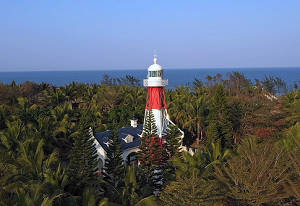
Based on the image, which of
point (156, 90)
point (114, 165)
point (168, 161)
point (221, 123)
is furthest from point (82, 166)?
point (221, 123)

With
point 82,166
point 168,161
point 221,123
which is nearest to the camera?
point 82,166

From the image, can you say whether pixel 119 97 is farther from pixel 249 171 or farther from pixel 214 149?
pixel 249 171

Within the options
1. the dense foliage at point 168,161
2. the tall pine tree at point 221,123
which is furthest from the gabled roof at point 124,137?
the tall pine tree at point 221,123

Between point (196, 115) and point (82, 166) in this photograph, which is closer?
point (82, 166)

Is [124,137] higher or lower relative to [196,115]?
lower

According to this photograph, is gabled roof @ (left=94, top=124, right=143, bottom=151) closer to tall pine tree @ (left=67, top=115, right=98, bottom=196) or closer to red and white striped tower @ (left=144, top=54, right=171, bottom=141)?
red and white striped tower @ (left=144, top=54, right=171, bottom=141)

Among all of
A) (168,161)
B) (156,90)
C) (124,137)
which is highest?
(156,90)

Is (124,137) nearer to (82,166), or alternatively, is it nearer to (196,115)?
(82,166)

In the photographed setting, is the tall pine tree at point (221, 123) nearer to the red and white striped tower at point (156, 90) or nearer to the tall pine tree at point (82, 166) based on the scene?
the red and white striped tower at point (156, 90)

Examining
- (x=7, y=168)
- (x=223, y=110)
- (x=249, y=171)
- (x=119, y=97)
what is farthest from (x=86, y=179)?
(x=119, y=97)
